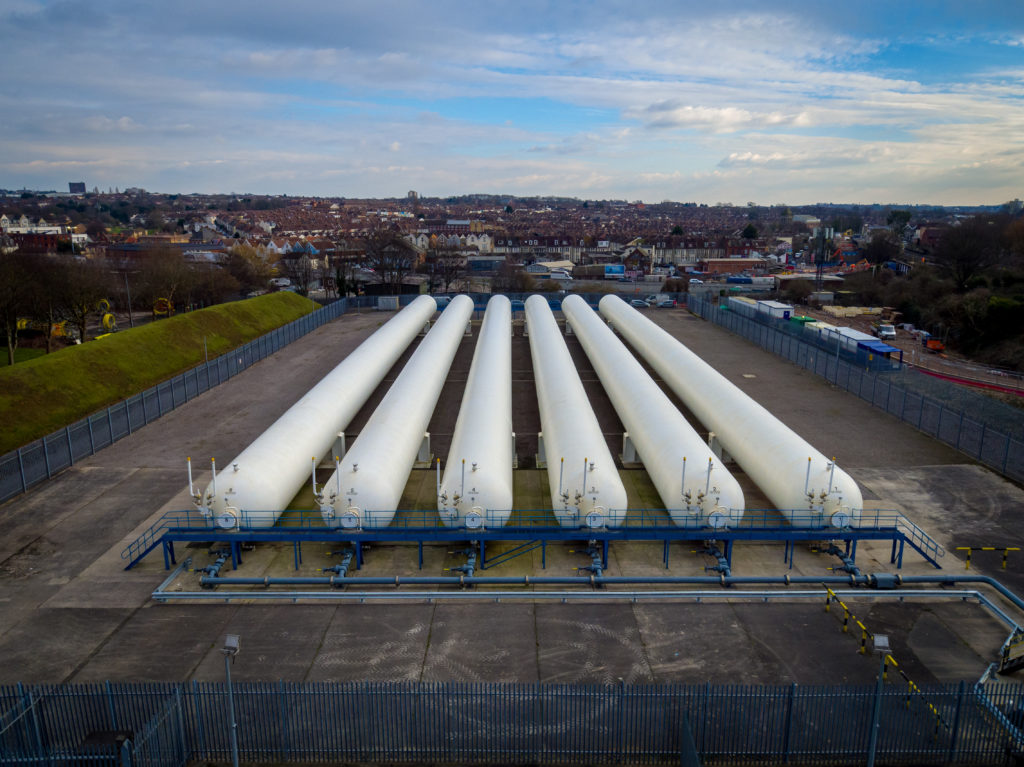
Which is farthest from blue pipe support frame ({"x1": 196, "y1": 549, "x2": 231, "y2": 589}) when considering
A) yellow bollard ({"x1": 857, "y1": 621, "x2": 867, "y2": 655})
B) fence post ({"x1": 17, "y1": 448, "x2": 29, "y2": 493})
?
yellow bollard ({"x1": 857, "y1": 621, "x2": 867, "y2": 655})

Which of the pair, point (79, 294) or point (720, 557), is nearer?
point (720, 557)

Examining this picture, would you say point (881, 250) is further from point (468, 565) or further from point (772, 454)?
point (468, 565)

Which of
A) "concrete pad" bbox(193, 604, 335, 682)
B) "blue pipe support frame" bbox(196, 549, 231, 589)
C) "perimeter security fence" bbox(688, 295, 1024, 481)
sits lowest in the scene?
"concrete pad" bbox(193, 604, 335, 682)

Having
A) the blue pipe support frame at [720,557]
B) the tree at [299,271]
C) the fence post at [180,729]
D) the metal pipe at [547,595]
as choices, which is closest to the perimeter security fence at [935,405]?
the metal pipe at [547,595]

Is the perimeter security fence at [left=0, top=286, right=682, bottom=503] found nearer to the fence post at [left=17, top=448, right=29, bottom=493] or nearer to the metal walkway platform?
the fence post at [left=17, top=448, right=29, bottom=493]

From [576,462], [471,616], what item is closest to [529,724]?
[471,616]
